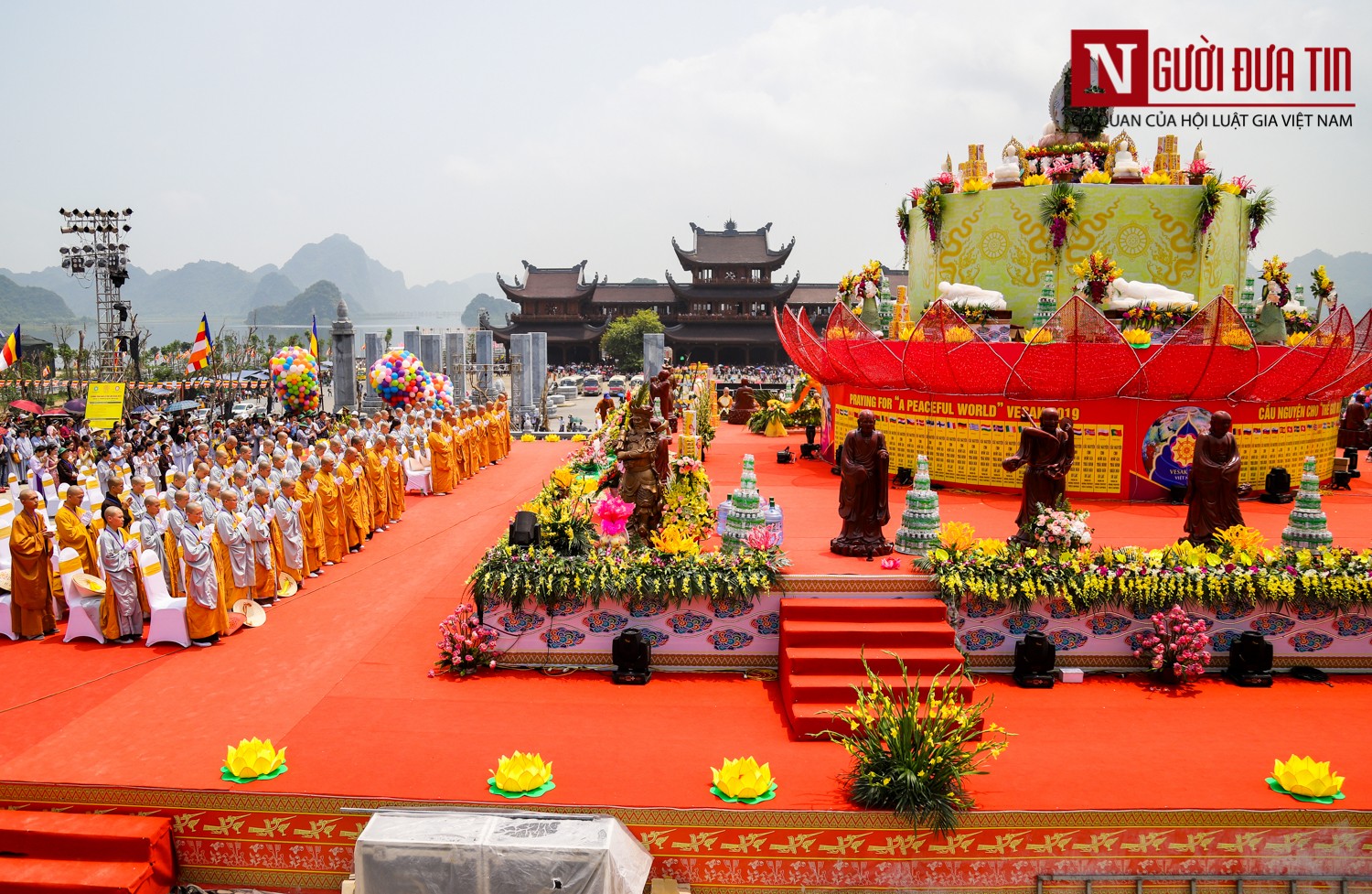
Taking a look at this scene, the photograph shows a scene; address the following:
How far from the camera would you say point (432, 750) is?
6539mm

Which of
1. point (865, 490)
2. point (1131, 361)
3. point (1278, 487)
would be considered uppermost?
point (1131, 361)

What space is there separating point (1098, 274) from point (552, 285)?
175 feet

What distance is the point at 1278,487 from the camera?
43.5ft

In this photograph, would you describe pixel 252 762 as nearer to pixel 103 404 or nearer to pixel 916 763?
pixel 916 763

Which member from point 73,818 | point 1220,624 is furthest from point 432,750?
point 1220,624

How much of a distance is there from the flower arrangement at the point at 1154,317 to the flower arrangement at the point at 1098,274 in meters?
0.56

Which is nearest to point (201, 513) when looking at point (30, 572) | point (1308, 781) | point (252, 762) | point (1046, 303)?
point (30, 572)

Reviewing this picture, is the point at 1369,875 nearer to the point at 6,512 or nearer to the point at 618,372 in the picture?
the point at 6,512

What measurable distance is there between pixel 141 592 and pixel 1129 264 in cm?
1578

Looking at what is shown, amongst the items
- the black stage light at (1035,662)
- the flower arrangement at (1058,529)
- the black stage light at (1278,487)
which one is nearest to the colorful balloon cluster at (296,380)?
the flower arrangement at (1058,529)

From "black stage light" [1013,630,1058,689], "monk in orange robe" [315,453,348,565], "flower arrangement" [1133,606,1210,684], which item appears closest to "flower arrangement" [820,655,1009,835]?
"black stage light" [1013,630,1058,689]

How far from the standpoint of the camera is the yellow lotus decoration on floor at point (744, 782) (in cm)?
581

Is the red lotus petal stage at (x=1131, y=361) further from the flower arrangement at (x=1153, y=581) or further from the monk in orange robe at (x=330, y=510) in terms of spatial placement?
the monk in orange robe at (x=330, y=510)

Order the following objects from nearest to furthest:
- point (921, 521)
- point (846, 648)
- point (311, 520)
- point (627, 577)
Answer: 1. point (846, 648)
2. point (627, 577)
3. point (921, 521)
4. point (311, 520)
